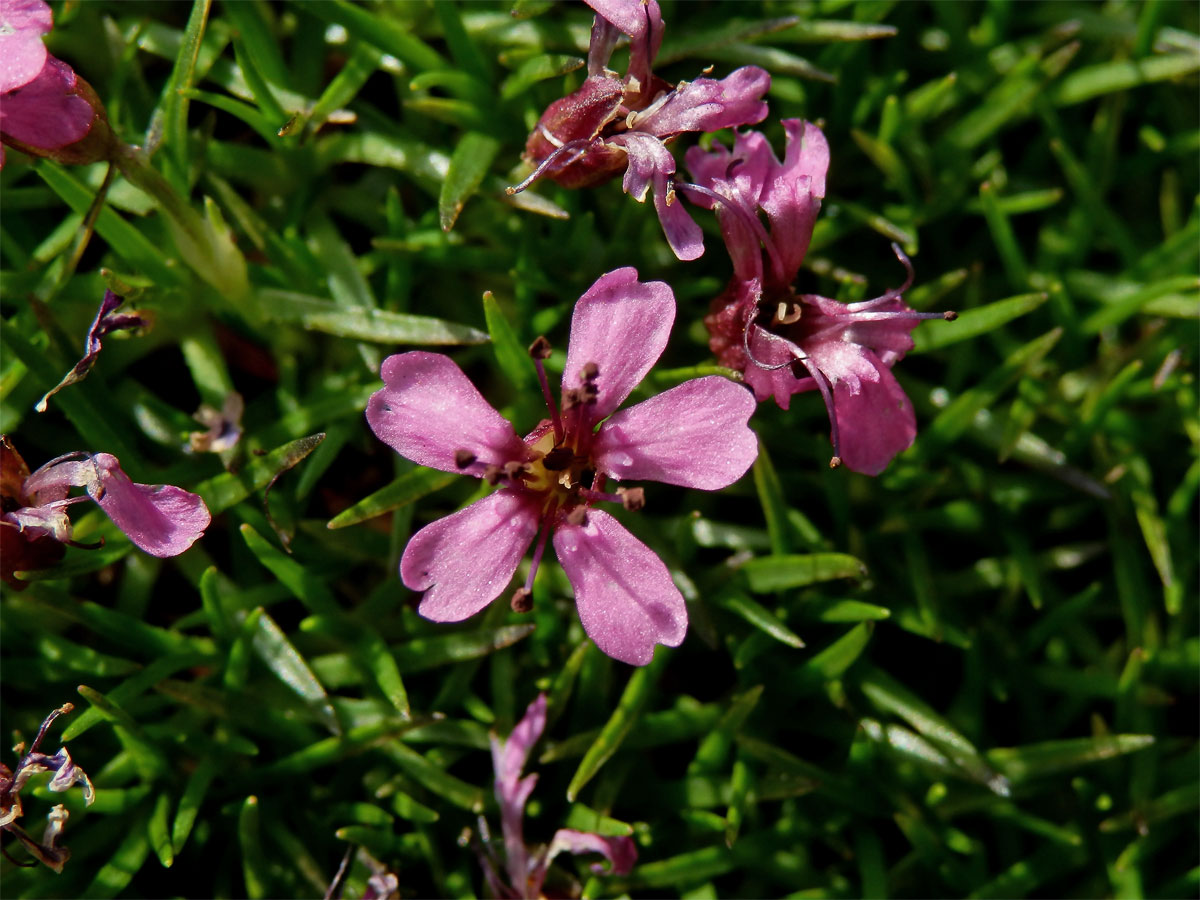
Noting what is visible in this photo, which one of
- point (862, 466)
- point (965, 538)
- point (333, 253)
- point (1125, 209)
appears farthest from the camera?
point (1125, 209)

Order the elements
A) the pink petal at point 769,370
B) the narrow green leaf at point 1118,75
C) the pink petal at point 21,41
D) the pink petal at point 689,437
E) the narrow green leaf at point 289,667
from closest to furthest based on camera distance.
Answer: the pink petal at point 21,41 < the pink petal at point 689,437 < the pink petal at point 769,370 < the narrow green leaf at point 289,667 < the narrow green leaf at point 1118,75

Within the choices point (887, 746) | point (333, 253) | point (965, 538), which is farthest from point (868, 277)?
point (333, 253)

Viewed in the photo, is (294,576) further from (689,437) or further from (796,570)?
(796,570)

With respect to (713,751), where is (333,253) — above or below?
above

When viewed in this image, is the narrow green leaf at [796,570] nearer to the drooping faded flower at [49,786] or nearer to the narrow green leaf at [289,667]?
the narrow green leaf at [289,667]

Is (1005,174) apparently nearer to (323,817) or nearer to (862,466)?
(862,466)

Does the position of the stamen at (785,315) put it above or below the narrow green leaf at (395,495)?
above

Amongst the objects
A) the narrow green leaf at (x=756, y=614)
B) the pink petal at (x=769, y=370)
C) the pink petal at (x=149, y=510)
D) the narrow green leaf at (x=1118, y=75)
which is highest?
the narrow green leaf at (x=1118, y=75)

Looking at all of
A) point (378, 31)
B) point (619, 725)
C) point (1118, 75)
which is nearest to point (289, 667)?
point (619, 725)

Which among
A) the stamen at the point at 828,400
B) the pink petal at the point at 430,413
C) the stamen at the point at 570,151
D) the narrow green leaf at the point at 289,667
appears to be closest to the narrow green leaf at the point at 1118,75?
the stamen at the point at 828,400
